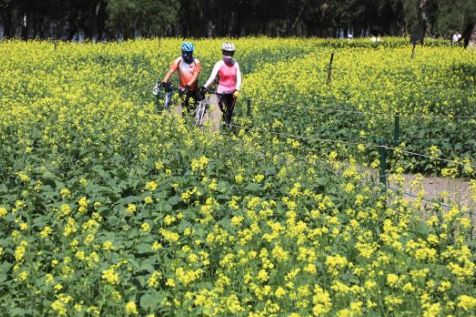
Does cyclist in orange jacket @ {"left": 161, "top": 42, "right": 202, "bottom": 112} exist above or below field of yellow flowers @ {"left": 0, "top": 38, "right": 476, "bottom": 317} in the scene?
above

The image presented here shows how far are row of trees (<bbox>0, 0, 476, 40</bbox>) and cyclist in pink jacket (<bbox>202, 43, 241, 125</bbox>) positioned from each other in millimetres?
34288

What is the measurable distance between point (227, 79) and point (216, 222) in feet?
20.4

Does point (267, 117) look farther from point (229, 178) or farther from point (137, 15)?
point (137, 15)

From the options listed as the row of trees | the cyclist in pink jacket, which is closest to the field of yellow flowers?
the cyclist in pink jacket

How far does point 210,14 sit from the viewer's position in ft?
204

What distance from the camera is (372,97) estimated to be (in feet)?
55.6

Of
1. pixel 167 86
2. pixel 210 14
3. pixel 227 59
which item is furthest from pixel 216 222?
pixel 210 14

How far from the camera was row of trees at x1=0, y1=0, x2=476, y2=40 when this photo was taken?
5481cm

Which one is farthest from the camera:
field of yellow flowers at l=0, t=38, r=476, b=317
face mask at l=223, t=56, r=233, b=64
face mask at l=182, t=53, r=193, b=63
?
face mask at l=182, t=53, r=193, b=63

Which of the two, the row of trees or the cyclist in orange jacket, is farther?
the row of trees

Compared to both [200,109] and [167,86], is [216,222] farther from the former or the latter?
[167,86]

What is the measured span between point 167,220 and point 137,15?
165 feet

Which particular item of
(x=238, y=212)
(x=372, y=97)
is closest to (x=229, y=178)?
(x=238, y=212)

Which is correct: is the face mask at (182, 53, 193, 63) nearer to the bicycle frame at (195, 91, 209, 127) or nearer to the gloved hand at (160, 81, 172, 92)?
the gloved hand at (160, 81, 172, 92)
